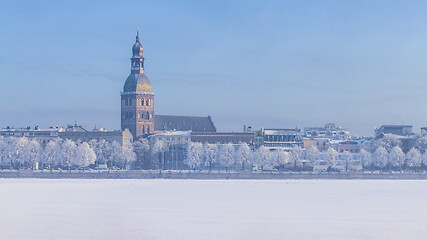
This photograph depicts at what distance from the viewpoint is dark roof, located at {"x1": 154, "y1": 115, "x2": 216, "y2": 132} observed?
17480 cm

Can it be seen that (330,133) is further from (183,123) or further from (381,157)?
(381,157)

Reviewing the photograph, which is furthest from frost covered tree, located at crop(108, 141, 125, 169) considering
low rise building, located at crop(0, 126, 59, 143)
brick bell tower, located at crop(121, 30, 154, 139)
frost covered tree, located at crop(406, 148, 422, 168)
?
frost covered tree, located at crop(406, 148, 422, 168)

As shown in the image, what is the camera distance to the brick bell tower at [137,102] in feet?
525

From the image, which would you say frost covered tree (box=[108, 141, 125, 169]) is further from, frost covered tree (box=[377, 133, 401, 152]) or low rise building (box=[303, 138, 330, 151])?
frost covered tree (box=[377, 133, 401, 152])

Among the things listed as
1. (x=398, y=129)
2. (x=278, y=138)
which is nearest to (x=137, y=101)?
(x=278, y=138)

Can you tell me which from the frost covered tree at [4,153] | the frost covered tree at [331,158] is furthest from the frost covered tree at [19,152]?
the frost covered tree at [331,158]

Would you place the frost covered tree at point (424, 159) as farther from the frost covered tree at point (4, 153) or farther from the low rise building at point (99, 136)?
the frost covered tree at point (4, 153)

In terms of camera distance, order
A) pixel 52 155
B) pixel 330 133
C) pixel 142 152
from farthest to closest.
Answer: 1. pixel 330 133
2. pixel 142 152
3. pixel 52 155

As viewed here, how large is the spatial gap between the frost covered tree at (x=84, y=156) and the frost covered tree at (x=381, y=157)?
139 feet
